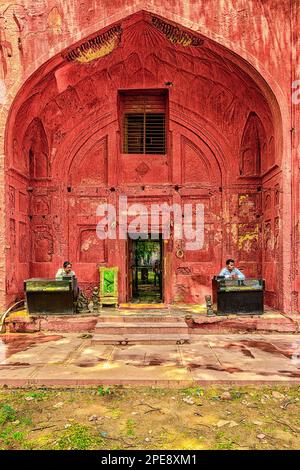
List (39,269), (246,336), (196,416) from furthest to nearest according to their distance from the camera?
1. (39,269)
2. (246,336)
3. (196,416)

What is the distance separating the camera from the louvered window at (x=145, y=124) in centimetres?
1084

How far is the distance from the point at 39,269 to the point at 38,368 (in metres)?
5.25

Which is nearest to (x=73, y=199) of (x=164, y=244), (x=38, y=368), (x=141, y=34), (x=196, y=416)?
(x=164, y=244)

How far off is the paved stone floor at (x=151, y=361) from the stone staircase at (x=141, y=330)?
22 centimetres

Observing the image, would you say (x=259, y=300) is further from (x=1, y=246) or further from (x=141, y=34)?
(x=141, y=34)

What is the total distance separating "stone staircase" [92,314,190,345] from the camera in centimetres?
705

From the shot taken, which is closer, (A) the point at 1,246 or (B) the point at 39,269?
(A) the point at 1,246

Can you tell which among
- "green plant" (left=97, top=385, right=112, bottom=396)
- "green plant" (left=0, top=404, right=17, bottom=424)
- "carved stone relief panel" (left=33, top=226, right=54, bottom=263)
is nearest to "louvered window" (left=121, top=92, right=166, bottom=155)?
"carved stone relief panel" (left=33, top=226, right=54, bottom=263)

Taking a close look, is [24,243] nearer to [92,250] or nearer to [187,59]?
[92,250]

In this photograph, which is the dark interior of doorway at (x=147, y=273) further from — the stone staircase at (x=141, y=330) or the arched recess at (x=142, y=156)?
the stone staircase at (x=141, y=330)

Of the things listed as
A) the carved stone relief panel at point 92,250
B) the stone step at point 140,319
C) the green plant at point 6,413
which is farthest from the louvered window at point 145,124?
the green plant at point 6,413

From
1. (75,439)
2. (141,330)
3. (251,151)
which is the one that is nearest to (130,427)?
(75,439)

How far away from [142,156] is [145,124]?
1095mm

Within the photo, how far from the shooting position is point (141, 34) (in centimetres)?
932
